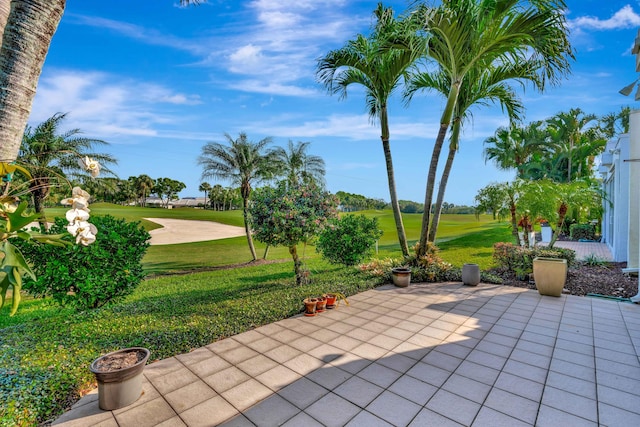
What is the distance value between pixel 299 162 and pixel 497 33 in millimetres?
11689

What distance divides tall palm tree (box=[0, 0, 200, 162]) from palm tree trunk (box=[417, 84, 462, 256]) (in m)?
6.99

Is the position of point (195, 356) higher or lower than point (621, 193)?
lower

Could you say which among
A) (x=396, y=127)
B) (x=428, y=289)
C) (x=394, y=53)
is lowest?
(x=428, y=289)

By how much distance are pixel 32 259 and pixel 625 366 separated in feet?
25.6

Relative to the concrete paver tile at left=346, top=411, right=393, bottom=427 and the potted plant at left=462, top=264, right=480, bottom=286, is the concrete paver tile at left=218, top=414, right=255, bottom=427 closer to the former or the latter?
the concrete paver tile at left=346, top=411, right=393, bottom=427

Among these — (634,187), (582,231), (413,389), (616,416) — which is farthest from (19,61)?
(582,231)

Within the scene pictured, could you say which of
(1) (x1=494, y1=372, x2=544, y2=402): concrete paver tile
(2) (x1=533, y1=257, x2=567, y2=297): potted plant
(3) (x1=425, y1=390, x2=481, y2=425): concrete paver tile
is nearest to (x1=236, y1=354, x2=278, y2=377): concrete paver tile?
(3) (x1=425, y1=390, x2=481, y2=425): concrete paver tile

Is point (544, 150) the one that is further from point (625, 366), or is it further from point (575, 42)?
point (625, 366)

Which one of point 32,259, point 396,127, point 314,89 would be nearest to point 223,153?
point 314,89

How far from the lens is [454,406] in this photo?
8.40 feet

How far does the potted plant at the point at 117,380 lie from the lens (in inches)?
98.7

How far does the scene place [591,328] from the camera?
430 cm

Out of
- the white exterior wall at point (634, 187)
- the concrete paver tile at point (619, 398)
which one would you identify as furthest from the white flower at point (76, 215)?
the white exterior wall at point (634, 187)

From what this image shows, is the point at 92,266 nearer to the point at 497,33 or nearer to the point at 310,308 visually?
the point at 310,308
